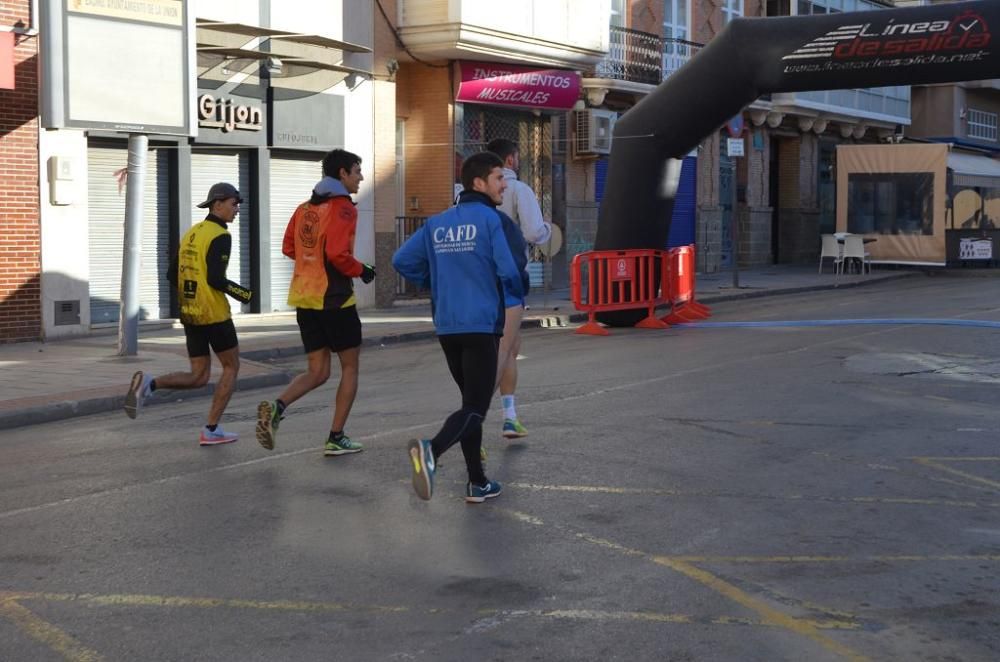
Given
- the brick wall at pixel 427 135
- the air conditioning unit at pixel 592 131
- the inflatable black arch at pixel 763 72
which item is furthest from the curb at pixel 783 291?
the inflatable black arch at pixel 763 72

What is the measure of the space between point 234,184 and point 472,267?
14.2m

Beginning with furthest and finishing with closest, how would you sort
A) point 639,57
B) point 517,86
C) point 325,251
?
point 639,57
point 517,86
point 325,251

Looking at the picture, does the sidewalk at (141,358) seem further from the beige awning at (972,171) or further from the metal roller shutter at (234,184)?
the beige awning at (972,171)

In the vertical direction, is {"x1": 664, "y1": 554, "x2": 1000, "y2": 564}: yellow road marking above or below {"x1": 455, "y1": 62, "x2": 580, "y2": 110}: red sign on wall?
below

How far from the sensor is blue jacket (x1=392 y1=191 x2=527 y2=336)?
6.91 metres

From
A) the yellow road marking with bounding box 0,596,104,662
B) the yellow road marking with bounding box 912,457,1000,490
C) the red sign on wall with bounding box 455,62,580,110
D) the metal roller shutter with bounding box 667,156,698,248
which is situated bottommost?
the yellow road marking with bounding box 0,596,104,662

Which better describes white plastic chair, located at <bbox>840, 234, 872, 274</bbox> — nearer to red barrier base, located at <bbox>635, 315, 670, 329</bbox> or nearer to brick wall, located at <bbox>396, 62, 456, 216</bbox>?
brick wall, located at <bbox>396, 62, 456, 216</bbox>

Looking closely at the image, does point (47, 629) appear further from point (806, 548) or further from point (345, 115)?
point (345, 115)

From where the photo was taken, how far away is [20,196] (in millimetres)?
16625

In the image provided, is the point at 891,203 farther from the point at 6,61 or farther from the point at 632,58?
the point at 6,61

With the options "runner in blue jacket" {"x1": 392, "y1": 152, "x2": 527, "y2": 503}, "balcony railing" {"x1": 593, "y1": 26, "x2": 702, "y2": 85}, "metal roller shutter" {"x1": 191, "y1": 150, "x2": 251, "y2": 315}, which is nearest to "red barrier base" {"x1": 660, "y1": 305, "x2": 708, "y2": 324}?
"metal roller shutter" {"x1": 191, "y1": 150, "x2": 251, "y2": 315}

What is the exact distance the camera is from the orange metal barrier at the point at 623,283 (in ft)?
58.7

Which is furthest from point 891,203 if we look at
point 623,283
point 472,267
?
point 472,267

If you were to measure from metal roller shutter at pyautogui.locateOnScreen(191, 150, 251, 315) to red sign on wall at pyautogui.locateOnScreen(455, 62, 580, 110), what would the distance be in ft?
16.5
